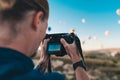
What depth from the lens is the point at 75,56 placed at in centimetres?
163

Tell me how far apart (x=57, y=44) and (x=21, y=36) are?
48 cm

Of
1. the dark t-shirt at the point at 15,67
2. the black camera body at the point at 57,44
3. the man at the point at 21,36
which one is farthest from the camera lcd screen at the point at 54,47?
the dark t-shirt at the point at 15,67

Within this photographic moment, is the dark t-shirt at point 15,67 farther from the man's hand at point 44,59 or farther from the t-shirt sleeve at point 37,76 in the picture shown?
the man's hand at point 44,59

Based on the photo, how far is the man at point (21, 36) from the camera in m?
1.24

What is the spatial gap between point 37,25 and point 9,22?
0.33 ft

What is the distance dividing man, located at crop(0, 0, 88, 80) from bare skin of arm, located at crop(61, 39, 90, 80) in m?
0.19

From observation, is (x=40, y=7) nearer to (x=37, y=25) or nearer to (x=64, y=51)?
(x=37, y=25)

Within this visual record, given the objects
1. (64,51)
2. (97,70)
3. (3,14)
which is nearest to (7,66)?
(3,14)

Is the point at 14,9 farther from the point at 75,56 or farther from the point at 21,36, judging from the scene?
the point at 75,56

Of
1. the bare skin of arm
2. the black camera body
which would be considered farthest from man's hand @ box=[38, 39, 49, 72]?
the bare skin of arm

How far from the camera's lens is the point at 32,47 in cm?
134

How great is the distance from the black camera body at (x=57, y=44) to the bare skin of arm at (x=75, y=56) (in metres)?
0.03

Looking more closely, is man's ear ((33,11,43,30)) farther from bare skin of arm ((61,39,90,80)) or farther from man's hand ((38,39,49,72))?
man's hand ((38,39,49,72))

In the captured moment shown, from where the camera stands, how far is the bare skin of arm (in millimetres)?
1518
